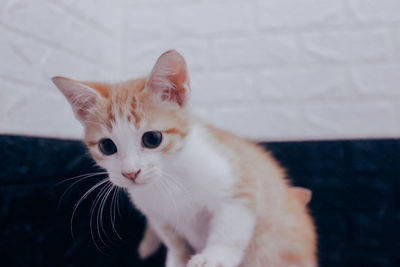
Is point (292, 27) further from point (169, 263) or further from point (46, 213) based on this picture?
point (46, 213)

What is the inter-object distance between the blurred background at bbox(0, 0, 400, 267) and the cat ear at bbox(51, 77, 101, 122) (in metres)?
0.20

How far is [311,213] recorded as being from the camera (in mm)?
1027

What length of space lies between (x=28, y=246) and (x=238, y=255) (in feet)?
1.73

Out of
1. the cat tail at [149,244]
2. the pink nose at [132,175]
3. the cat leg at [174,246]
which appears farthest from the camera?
the cat tail at [149,244]

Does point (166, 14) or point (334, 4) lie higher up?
point (334, 4)

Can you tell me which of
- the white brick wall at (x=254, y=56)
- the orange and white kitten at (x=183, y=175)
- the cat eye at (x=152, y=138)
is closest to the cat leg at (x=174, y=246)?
the orange and white kitten at (x=183, y=175)

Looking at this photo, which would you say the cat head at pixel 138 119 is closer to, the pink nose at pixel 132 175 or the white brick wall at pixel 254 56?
the pink nose at pixel 132 175

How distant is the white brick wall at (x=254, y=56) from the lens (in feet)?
3.32

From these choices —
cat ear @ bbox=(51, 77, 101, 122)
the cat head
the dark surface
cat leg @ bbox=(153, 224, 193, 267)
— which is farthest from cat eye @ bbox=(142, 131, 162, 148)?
the dark surface

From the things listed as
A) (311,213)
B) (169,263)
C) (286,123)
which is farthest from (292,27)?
(169,263)

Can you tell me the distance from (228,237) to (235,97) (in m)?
0.62

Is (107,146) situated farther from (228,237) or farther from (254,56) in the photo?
(254,56)

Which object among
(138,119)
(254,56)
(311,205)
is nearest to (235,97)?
(254,56)

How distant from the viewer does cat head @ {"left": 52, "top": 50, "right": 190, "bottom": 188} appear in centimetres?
61
